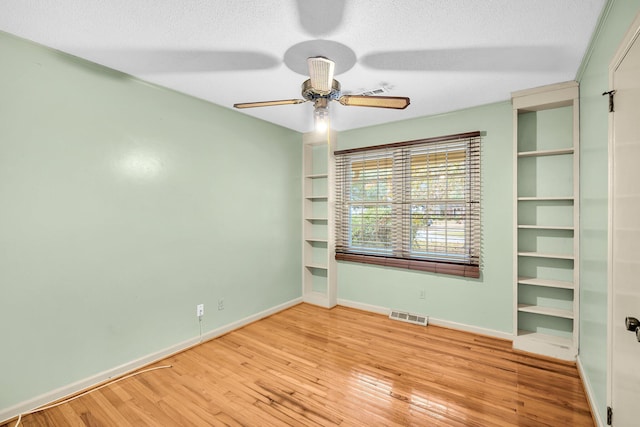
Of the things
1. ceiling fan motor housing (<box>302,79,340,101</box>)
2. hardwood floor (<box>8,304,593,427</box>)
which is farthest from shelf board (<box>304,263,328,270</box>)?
ceiling fan motor housing (<box>302,79,340,101</box>)

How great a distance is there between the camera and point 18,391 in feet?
6.38

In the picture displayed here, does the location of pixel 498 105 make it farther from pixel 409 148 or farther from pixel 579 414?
pixel 579 414

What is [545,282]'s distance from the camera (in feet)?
9.02

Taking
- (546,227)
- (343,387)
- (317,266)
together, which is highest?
(546,227)

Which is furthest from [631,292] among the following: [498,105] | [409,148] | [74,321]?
[74,321]

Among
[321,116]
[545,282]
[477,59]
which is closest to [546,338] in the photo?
[545,282]

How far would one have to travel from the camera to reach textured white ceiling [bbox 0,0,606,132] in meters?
1.64

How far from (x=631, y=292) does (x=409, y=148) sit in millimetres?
2625

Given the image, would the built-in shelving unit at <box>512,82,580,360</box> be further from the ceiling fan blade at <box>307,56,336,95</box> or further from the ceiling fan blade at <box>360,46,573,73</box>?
the ceiling fan blade at <box>307,56,336,95</box>

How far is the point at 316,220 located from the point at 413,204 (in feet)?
4.91

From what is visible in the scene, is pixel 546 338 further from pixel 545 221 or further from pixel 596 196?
pixel 596 196

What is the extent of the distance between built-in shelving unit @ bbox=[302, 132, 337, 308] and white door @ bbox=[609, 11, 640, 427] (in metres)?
2.94

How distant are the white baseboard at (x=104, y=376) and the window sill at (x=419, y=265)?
5.32 ft

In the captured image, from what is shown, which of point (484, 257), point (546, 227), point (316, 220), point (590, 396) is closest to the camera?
point (590, 396)
